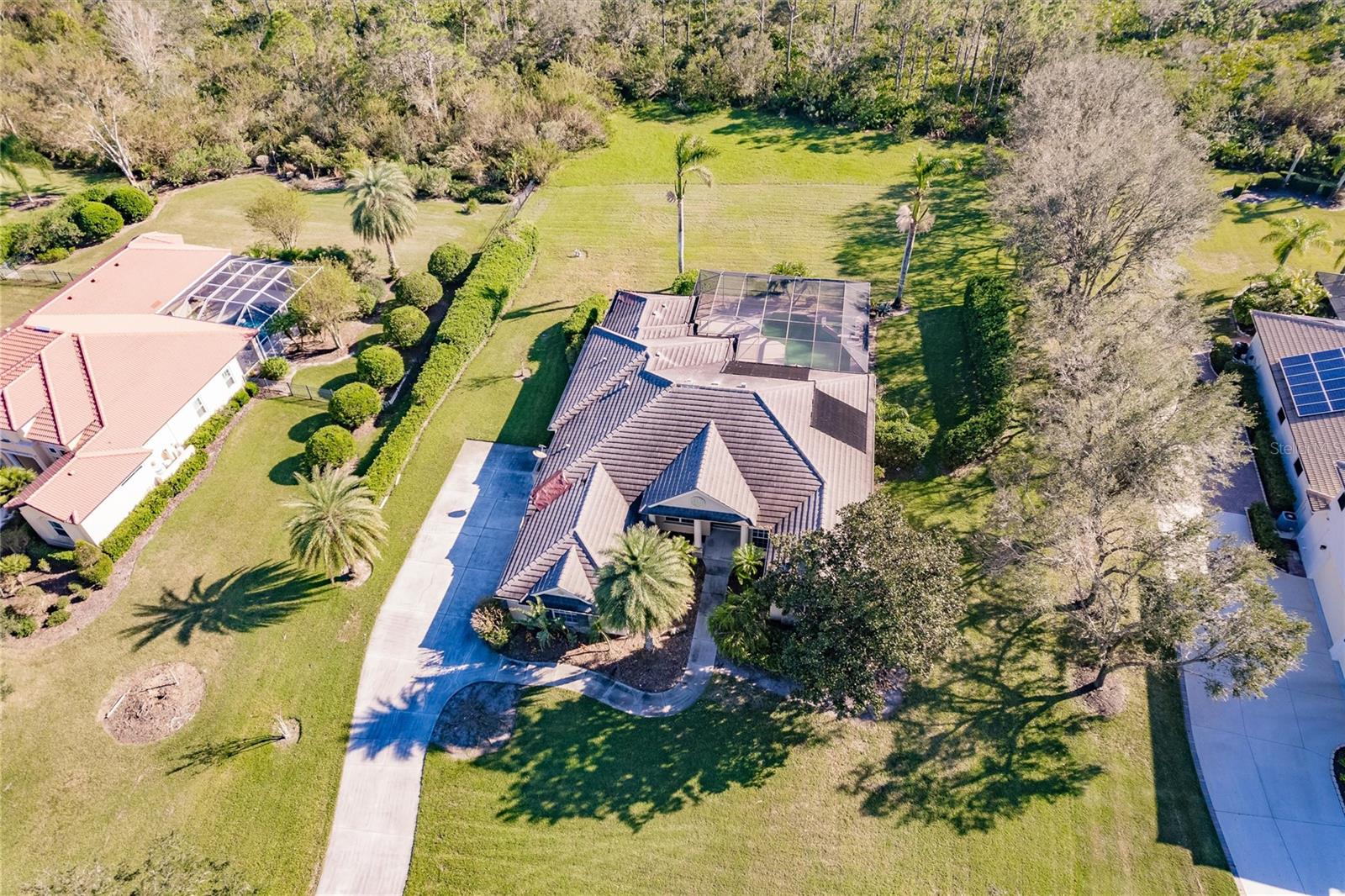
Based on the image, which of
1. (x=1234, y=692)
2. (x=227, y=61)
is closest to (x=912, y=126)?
(x=1234, y=692)

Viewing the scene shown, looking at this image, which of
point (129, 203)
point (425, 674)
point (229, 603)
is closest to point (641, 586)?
point (425, 674)

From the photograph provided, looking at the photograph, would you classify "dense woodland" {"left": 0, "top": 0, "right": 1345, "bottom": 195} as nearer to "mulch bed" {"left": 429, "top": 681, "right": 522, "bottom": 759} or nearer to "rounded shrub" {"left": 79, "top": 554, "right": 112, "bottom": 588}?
"rounded shrub" {"left": 79, "top": 554, "right": 112, "bottom": 588}

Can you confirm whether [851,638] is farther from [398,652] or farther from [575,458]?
A: [398,652]

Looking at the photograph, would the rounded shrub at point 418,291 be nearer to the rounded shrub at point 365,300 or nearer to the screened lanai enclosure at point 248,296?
the rounded shrub at point 365,300

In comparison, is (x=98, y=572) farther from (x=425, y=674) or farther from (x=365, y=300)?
(x=365, y=300)

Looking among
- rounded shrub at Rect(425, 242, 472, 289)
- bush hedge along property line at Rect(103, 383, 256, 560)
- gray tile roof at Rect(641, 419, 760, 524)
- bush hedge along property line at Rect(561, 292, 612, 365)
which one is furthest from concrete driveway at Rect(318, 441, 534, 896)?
rounded shrub at Rect(425, 242, 472, 289)

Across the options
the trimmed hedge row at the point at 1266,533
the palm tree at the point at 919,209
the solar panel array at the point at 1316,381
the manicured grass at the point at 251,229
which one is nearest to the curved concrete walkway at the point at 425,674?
the trimmed hedge row at the point at 1266,533
